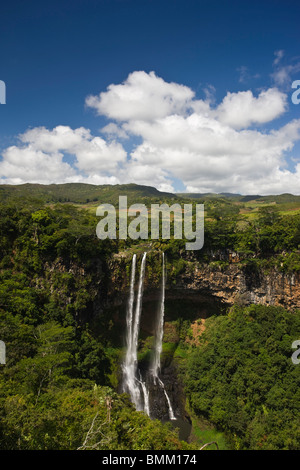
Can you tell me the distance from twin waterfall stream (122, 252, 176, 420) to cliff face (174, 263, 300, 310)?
3652mm

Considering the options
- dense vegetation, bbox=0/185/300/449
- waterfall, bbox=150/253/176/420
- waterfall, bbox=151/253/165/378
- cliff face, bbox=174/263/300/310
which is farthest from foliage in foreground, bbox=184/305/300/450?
waterfall, bbox=151/253/165/378

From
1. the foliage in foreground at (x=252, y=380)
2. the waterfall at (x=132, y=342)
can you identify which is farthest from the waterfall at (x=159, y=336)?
the foliage in foreground at (x=252, y=380)

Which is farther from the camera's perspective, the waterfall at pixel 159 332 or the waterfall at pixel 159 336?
the waterfall at pixel 159 332

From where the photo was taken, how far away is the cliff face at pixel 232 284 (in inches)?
1117

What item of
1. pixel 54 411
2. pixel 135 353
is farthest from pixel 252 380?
pixel 54 411

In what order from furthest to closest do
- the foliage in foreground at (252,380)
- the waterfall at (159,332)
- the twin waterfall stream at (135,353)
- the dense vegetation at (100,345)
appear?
the waterfall at (159,332), the twin waterfall stream at (135,353), the foliage in foreground at (252,380), the dense vegetation at (100,345)

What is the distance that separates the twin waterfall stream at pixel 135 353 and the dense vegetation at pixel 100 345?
1381 mm

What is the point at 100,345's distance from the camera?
24.2 metres

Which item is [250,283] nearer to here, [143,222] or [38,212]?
[143,222]

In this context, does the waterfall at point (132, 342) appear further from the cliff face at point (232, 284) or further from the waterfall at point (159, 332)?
the cliff face at point (232, 284)

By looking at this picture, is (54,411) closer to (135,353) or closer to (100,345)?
(100,345)
